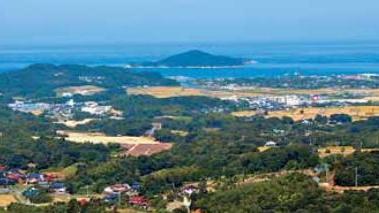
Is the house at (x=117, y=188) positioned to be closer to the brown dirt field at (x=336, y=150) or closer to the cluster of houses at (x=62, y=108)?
the brown dirt field at (x=336, y=150)

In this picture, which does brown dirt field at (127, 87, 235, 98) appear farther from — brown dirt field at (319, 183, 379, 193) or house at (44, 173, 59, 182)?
brown dirt field at (319, 183, 379, 193)

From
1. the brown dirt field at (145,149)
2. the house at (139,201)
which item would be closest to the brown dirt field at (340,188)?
the house at (139,201)

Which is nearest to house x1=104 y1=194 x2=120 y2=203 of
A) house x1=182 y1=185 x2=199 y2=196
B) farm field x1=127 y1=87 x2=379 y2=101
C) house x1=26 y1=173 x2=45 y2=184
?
house x1=182 y1=185 x2=199 y2=196

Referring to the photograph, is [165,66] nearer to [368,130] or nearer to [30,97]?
[30,97]

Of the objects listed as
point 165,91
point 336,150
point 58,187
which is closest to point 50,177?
point 58,187

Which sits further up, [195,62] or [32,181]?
[195,62]

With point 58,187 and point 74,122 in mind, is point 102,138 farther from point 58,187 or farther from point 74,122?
point 58,187
